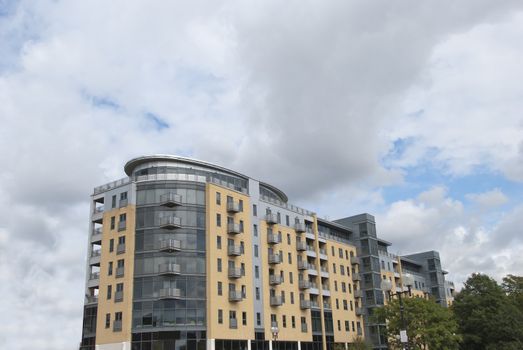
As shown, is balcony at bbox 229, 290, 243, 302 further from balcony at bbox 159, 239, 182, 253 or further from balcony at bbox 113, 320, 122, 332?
balcony at bbox 113, 320, 122, 332

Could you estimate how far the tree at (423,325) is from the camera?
62219mm

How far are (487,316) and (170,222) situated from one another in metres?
46.5

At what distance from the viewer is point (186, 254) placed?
6675 cm

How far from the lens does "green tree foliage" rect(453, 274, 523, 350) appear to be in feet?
230

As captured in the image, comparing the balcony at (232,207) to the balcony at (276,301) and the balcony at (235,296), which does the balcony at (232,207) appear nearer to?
the balcony at (235,296)

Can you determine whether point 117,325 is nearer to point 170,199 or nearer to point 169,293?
point 169,293

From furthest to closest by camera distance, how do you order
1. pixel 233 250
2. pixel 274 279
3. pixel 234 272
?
pixel 274 279 → pixel 233 250 → pixel 234 272

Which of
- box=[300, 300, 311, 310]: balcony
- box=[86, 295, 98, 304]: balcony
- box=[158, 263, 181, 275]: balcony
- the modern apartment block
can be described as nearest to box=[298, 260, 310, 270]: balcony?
the modern apartment block

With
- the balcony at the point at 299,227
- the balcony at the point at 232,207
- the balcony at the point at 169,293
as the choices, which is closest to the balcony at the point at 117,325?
the balcony at the point at 169,293

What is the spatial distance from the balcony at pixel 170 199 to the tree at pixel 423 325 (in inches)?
1153

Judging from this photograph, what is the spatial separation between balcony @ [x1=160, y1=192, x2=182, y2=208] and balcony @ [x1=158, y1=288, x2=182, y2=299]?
10.6 m

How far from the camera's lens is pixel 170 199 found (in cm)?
6719

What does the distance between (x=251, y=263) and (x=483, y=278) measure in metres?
35.5

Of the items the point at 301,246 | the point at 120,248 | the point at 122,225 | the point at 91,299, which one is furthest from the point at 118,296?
the point at 301,246
